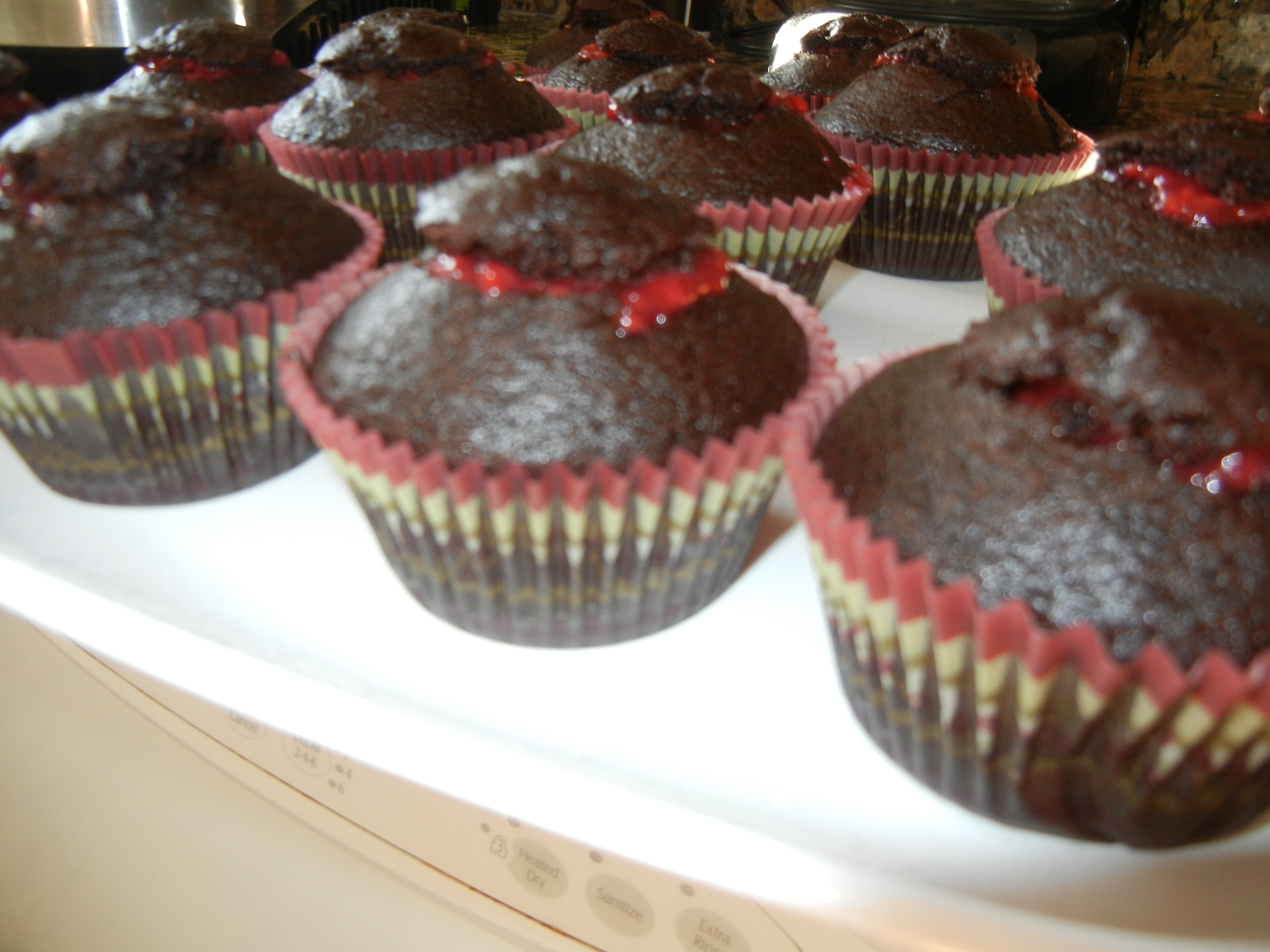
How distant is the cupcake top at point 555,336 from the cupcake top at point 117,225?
45cm

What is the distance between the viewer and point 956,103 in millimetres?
2760

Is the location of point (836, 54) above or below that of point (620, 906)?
above

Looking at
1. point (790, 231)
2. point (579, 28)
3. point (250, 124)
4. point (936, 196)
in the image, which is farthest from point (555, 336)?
point (579, 28)

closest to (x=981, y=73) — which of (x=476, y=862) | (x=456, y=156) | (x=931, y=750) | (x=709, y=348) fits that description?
(x=456, y=156)

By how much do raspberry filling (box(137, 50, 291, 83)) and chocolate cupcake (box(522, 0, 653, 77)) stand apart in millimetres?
1291

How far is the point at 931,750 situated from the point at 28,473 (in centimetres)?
184

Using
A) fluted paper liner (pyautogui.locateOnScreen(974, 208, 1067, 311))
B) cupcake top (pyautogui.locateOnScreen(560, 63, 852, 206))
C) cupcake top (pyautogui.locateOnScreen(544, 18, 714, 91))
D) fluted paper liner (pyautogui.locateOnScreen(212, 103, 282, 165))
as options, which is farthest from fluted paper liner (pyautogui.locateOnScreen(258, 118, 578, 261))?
fluted paper liner (pyautogui.locateOnScreen(974, 208, 1067, 311))

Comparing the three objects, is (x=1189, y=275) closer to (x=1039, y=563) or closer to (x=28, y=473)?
(x=1039, y=563)

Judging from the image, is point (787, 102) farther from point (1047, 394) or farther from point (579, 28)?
point (579, 28)

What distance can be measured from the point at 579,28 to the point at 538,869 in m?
3.77

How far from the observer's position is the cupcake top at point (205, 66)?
2.97m

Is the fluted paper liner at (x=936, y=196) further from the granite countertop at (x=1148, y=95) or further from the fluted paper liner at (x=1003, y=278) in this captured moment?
the granite countertop at (x=1148, y=95)

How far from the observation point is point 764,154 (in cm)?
234

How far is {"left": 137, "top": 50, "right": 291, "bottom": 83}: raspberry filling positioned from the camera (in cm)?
298
